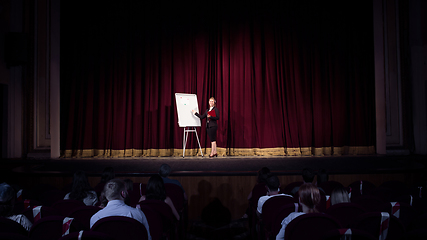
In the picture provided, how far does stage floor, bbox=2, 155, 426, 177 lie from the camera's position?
5.12 meters

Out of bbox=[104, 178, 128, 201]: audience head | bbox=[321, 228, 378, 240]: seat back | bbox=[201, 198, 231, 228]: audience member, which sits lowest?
bbox=[201, 198, 231, 228]: audience member

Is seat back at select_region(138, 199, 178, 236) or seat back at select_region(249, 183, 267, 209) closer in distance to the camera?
seat back at select_region(138, 199, 178, 236)

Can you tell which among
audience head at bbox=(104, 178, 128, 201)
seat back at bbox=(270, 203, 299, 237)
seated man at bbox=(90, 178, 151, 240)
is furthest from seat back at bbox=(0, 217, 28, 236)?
seat back at bbox=(270, 203, 299, 237)

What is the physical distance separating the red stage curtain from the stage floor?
1.47m

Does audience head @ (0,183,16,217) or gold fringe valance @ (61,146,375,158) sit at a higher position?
audience head @ (0,183,16,217)

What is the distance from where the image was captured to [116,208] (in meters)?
2.04

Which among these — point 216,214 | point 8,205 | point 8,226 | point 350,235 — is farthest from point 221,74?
point 350,235

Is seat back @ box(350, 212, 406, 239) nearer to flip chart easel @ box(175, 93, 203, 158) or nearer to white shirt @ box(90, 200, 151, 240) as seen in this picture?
white shirt @ box(90, 200, 151, 240)

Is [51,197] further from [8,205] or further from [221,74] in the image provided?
[221,74]

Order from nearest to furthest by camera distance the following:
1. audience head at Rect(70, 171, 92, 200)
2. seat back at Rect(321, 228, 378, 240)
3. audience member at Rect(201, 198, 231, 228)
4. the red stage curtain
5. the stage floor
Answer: seat back at Rect(321, 228, 378, 240) < audience head at Rect(70, 171, 92, 200) < audience member at Rect(201, 198, 231, 228) < the stage floor < the red stage curtain

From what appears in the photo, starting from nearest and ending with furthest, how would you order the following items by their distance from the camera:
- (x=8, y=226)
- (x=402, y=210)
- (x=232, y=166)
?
1. (x=8, y=226)
2. (x=402, y=210)
3. (x=232, y=166)

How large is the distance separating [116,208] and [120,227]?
339mm

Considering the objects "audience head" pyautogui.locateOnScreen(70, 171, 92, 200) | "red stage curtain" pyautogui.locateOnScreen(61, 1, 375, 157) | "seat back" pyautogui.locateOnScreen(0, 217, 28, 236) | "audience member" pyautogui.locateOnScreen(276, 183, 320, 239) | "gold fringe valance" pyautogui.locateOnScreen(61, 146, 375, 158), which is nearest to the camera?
"seat back" pyautogui.locateOnScreen(0, 217, 28, 236)

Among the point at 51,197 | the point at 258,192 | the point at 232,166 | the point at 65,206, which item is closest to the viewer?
the point at 65,206
